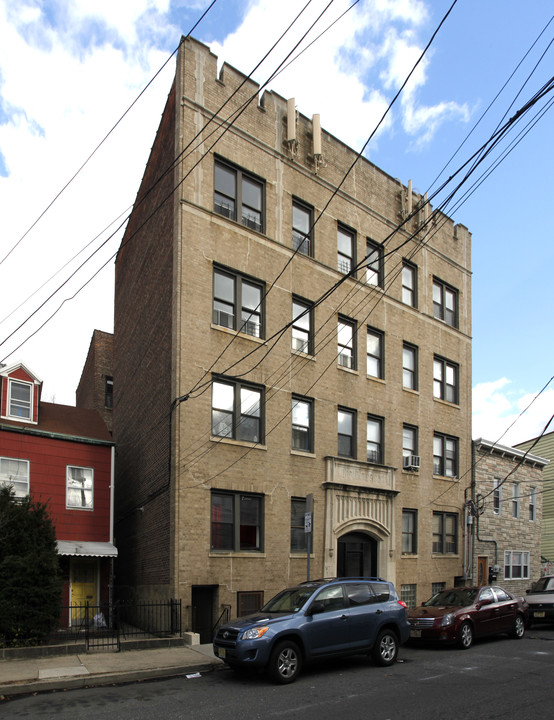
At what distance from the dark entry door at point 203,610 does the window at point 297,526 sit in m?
2.87

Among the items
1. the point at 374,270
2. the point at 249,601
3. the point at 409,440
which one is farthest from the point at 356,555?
the point at 374,270

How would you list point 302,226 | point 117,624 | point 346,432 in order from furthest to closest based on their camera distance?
point 346,432, point 302,226, point 117,624

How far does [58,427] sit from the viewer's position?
66.5 feet

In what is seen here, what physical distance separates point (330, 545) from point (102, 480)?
7.10m

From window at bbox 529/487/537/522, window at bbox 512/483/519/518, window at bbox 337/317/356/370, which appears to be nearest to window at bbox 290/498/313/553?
window at bbox 337/317/356/370

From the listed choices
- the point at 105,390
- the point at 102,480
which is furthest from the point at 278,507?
the point at 105,390

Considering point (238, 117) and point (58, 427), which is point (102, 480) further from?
point (238, 117)

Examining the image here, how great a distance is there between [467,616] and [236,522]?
20.0 feet

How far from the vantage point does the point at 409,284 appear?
83.2ft

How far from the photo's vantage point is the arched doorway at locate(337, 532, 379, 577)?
20.9m

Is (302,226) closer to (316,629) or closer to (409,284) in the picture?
(409,284)

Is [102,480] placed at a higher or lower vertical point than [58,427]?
lower

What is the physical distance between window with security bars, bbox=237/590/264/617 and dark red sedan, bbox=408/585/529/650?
396 centimetres

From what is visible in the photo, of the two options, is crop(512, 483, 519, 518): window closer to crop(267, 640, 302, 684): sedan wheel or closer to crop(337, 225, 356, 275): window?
crop(337, 225, 356, 275): window
